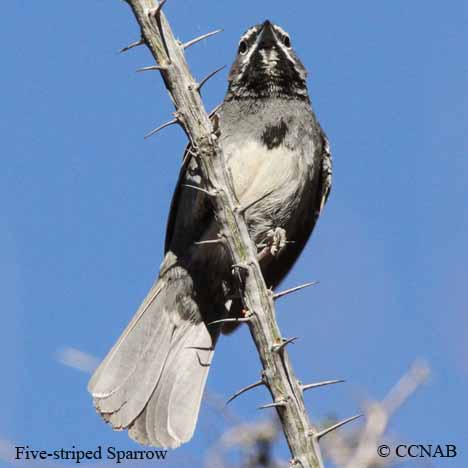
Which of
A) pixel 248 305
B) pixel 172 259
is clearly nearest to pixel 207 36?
pixel 248 305

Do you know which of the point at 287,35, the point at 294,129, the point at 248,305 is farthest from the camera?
the point at 287,35

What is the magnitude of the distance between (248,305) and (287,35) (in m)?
3.37

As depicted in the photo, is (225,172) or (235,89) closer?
(225,172)

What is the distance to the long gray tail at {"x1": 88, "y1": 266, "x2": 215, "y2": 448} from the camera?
19.7 feet

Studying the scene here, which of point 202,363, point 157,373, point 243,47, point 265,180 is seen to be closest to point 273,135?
point 265,180

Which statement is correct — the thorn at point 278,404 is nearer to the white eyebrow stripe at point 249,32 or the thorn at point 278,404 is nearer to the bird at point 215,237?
the bird at point 215,237

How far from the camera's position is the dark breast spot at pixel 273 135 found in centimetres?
631

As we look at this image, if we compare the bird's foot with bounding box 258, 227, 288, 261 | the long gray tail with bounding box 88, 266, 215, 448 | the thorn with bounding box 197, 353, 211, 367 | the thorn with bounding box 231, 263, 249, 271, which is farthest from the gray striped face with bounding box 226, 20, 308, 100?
the thorn with bounding box 231, 263, 249, 271

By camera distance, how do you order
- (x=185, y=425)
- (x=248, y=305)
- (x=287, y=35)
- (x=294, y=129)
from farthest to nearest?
(x=287, y=35)
(x=294, y=129)
(x=185, y=425)
(x=248, y=305)

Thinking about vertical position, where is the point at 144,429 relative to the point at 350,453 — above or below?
above

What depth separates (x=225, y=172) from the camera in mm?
4266

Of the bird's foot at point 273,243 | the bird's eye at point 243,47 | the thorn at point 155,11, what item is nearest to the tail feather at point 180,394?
the bird's foot at point 273,243

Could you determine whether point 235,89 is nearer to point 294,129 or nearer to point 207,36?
point 294,129

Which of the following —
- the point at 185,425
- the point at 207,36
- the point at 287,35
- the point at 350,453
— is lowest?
the point at 350,453
